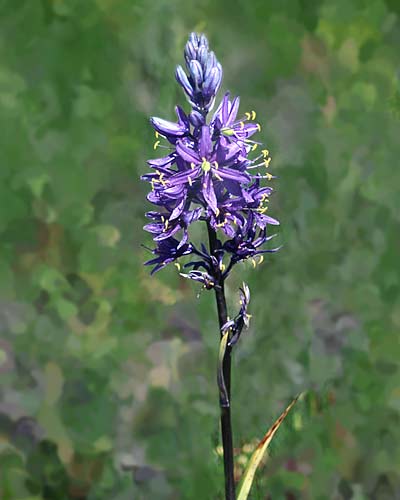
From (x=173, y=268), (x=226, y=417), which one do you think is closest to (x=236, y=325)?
(x=226, y=417)

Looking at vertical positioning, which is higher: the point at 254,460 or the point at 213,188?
the point at 213,188

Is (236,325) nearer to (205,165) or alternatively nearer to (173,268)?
(205,165)

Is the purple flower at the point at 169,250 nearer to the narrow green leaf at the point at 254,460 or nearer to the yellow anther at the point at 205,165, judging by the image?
the yellow anther at the point at 205,165

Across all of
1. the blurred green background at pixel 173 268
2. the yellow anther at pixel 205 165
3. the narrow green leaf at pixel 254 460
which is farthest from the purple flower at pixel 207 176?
the blurred green background at pixel 173 268

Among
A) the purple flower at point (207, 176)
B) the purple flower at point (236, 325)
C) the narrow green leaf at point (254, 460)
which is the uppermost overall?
the purple flower at point (207, 176)

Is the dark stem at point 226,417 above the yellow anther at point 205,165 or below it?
below

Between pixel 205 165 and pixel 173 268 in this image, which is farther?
pixel 173 268

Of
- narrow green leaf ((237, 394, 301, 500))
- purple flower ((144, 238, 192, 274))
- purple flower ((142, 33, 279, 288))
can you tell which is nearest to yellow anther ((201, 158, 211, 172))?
purple flower ((142, 33, 279, 288))

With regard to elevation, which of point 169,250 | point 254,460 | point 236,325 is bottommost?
point 254,460
